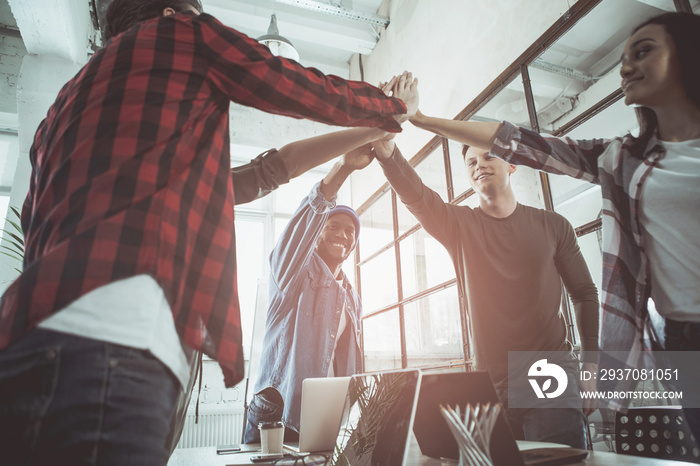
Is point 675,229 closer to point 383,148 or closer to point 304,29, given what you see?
point 383,148

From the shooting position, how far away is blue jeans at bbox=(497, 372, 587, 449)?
1.34 meters

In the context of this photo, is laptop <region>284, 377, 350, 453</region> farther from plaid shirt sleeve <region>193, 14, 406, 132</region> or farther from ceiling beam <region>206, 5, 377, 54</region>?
ceiling beam <region>206, 5, 377, 54</region>

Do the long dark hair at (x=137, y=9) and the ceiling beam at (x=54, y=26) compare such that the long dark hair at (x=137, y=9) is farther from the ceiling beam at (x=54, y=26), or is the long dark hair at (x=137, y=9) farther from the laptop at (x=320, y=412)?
the ceiling beam at (x=54, y=26)

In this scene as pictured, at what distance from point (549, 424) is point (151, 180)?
133 cm

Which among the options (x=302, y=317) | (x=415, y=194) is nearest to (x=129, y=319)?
(x=415, y=194)

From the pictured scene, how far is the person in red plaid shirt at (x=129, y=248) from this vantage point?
18.5 inches

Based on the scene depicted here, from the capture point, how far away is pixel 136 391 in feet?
1.65

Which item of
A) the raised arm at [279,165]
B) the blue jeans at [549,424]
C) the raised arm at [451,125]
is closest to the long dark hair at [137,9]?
the raised arm at [279,165]

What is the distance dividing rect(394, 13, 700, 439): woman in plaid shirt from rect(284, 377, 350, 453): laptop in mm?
707

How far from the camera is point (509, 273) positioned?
1632mm

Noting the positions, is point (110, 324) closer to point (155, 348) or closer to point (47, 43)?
point (155, 348)

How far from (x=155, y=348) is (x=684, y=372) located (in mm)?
1019

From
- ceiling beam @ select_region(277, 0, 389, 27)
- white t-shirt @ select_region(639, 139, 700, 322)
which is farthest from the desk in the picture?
ceiling beam @ select_region(277, 0, 389, 27)
